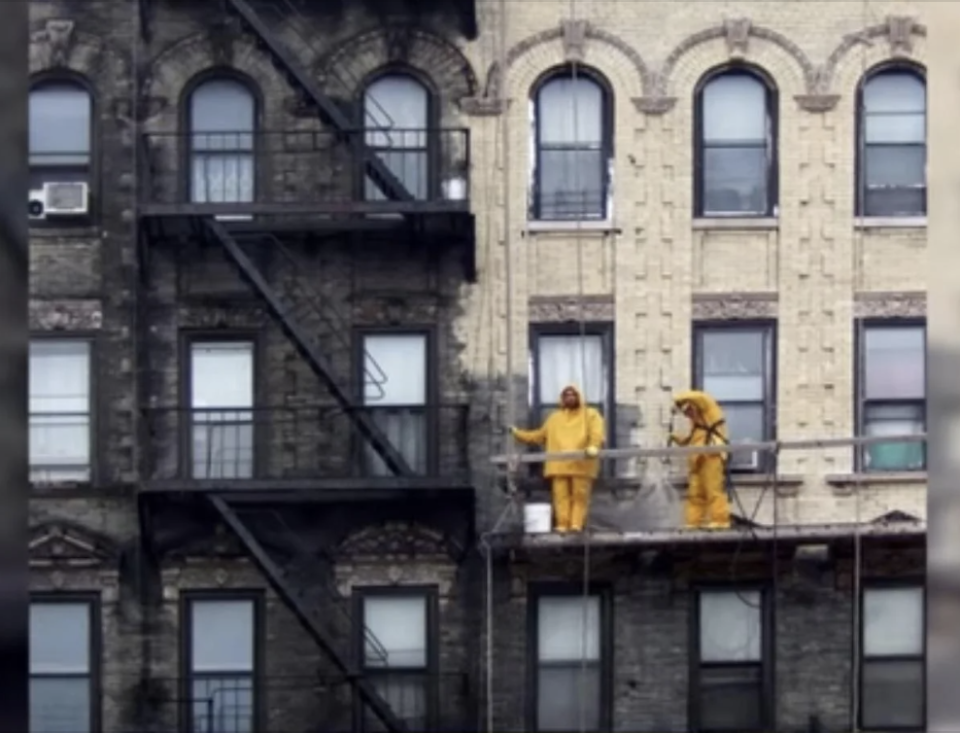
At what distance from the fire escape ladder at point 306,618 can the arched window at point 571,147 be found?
3.62 m

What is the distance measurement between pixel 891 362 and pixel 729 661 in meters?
2.86

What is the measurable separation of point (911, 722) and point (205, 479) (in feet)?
20.3

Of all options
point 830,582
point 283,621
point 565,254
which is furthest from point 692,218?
point 283,621

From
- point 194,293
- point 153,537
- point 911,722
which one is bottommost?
point 911,722

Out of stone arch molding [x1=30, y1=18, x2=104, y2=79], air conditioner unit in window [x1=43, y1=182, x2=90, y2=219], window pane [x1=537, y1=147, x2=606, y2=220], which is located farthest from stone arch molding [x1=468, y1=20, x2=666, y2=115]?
air conditioner unit in window [x1=43, y1=182, x2=90, y2=219]

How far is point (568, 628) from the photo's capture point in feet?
76.9

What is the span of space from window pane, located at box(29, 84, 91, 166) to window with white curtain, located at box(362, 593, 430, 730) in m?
4.43

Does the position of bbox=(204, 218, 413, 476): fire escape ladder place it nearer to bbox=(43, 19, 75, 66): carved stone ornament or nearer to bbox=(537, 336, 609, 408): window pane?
bbox=(537, 336, 609, 408): window pane

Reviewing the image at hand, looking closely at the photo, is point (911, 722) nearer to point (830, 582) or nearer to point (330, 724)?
point (830, 582)

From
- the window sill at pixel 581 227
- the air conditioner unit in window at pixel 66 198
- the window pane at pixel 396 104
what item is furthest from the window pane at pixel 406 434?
the air conditioner unit in window at pixel 66 198

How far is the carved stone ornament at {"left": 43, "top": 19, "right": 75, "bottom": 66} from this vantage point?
22.8 metres

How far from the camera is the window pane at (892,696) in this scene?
2295cm

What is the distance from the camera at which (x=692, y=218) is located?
23297mm

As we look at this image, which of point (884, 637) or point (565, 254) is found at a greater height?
point (565, 254)
